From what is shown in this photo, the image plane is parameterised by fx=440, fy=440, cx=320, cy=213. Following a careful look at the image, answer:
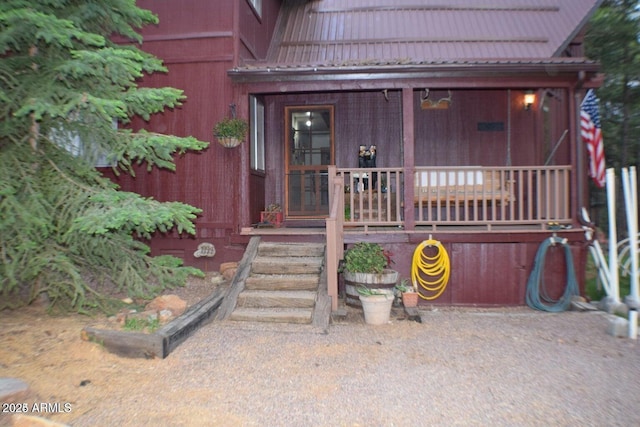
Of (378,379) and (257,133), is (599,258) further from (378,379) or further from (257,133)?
(257,133)

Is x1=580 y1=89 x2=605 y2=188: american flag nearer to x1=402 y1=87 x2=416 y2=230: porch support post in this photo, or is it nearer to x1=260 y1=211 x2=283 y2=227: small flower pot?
x1=402 y1=87 x2=416 y2=230: porch support post

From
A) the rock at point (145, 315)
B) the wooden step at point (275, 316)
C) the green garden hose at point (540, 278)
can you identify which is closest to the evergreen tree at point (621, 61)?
the green garden hose at point (540, 278)

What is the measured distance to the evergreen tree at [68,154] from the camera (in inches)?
170

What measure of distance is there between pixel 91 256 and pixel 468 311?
5.03 m

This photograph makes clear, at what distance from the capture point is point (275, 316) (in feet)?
17.1

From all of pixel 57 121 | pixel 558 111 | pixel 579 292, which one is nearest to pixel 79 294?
pixel 57 121

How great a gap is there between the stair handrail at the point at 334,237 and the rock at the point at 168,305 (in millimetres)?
1818

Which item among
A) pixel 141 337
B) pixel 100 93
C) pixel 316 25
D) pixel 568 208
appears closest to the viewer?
pixel 141 337

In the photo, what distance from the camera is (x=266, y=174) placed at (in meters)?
8.48

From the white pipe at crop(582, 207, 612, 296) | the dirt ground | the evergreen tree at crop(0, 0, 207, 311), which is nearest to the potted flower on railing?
the evergreen tree at crop(0, 0, 207, 311)

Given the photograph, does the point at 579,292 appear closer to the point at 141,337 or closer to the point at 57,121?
the point at 141,337

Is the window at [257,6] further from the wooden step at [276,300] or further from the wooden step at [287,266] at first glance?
the wooden step at [276,300]

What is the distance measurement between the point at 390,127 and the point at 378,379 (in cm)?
582

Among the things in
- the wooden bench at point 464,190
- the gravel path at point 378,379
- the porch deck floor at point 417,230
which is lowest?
the gravel path at point 378,379
